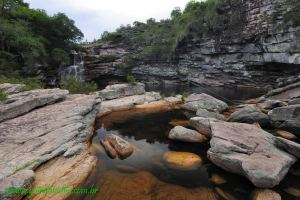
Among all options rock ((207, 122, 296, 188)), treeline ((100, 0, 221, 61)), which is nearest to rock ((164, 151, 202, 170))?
rock ((207, 122, 296, 188))

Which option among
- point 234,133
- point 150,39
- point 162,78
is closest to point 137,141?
point 234,133

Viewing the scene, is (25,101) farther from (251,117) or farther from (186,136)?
(251,117)

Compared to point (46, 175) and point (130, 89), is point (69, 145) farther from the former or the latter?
point (130, 89)

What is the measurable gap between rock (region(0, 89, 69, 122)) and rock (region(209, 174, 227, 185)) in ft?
29.1

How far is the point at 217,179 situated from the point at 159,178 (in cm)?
A: 179

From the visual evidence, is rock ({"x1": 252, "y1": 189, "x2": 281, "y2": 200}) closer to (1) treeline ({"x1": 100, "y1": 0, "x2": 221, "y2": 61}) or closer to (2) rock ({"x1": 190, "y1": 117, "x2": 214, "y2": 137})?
(2) rock ({"x1": 190, "y1": 117, "x2": 214, "y2": 137})

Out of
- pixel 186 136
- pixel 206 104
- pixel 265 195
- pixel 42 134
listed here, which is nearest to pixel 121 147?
pixel 186 136

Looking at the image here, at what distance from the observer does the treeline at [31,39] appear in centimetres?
2189

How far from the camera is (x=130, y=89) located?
818 inches

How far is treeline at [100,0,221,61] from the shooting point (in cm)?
2742

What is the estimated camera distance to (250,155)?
298 inches

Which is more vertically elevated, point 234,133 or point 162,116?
point 234,133

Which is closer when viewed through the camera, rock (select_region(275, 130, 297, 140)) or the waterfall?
rock (select_region(275, 130, 297, 140))

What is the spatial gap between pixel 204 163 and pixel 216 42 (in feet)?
71.5
